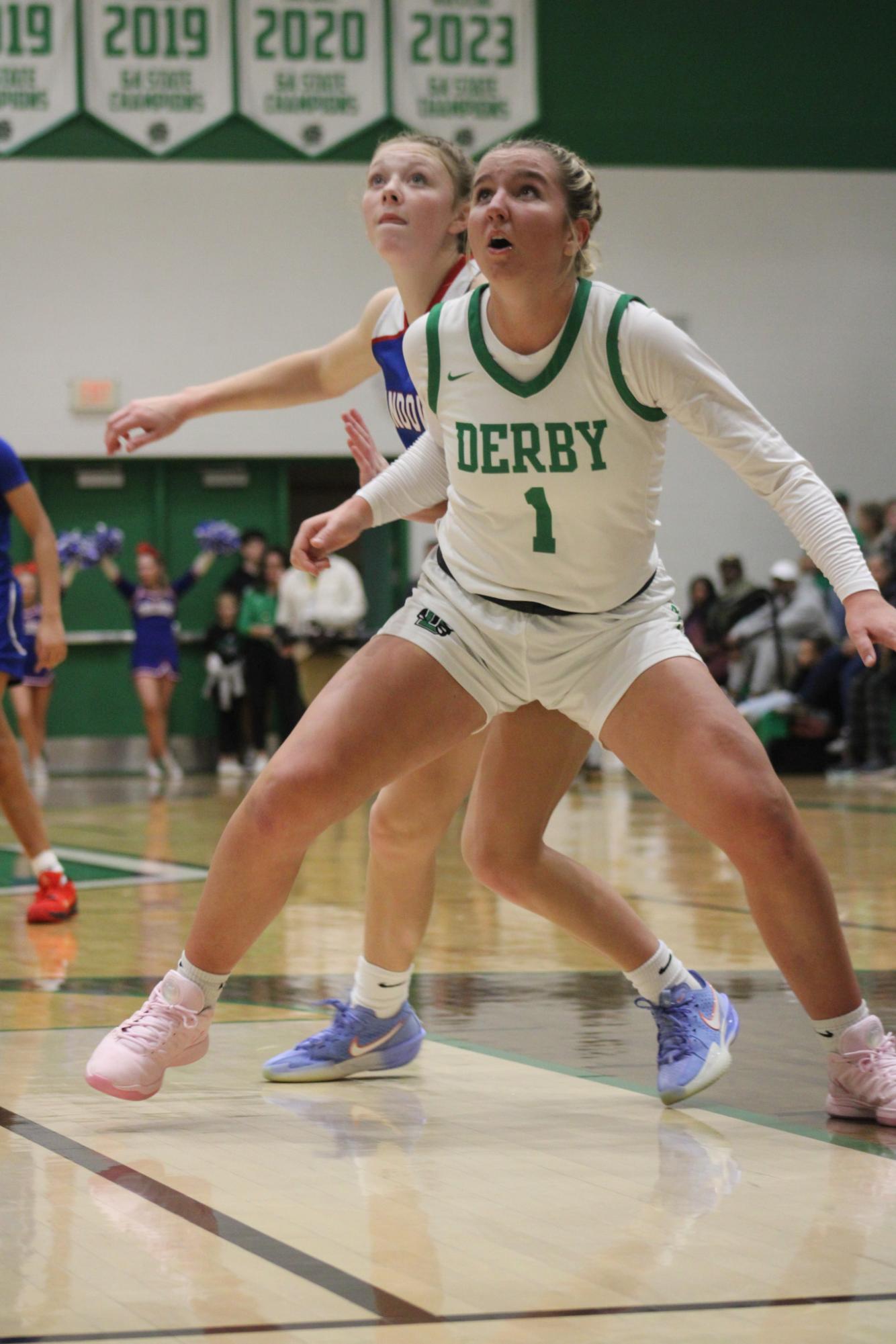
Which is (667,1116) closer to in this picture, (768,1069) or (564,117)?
(768,1069)

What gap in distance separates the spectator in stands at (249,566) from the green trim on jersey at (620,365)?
13.1 metres

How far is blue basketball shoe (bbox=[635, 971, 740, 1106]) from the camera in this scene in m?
3.08

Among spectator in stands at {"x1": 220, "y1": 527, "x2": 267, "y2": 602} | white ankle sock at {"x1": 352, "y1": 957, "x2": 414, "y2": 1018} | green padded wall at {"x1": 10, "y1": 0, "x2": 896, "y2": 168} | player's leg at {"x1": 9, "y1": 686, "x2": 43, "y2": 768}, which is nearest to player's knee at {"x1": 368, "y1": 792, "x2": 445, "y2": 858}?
white ankle sock at {"x1": 352, "y1": 957, "x2": 414, "y2": 1018}

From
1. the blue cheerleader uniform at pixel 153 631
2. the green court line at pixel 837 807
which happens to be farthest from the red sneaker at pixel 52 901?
the blue cheerleader uniform at pixel 153 631

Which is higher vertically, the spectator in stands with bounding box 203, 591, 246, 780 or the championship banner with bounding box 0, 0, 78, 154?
the championship banner with bounding box 0, 0, 78, 154

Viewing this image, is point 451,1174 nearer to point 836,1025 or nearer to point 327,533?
point 836,1025

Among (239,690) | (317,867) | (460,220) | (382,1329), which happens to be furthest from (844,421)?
(382,1329)

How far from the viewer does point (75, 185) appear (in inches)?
638

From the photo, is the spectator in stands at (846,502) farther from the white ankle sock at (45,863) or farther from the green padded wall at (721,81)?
the white ankle sock at (45,863)

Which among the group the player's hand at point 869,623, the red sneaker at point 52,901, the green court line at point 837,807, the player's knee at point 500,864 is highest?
the player's hand at point 869,623

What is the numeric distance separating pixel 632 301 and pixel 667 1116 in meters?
1.34

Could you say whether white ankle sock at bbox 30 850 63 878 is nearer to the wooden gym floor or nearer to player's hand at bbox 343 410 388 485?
the wooden gym floor

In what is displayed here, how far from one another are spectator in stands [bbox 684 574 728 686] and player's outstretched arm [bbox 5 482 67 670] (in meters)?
9.27

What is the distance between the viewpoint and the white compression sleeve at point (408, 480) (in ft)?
10.4
